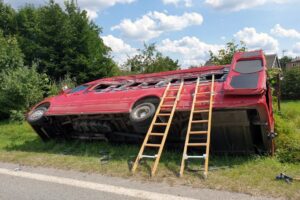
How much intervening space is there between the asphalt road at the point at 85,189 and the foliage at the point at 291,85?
29.0 m

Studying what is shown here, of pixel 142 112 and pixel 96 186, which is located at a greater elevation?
pixel 142 112

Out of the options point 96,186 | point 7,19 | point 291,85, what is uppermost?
point 7,19

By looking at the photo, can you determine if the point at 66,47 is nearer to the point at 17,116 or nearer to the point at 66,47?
the point at 66,47

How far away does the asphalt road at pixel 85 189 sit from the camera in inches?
187

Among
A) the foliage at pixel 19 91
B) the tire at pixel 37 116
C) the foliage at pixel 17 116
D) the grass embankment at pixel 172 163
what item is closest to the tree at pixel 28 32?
the foliage at pixel 19 91

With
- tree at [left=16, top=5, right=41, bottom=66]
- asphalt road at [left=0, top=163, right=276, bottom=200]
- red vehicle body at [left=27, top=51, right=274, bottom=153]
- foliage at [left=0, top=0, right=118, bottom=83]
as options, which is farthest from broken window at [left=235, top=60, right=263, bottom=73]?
foliage at [left=0, top=0, right=118, bottom=83]

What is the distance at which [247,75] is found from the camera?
6.62 m

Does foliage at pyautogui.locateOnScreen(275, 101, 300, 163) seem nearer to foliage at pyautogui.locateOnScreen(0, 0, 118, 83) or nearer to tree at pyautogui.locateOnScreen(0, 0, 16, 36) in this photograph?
foliage at pyautogui.locateOnScreen(0, 0, 118, 83)

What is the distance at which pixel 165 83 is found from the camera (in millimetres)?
7969

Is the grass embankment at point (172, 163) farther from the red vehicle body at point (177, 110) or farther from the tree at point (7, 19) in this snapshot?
the tree at point (7, 19)

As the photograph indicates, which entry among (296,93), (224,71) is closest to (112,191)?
(224,71)

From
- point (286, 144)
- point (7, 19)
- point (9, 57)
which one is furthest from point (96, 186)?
point (7, 19)

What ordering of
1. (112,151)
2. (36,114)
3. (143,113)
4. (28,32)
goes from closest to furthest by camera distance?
(143,113), (112,151), (36,114), (28,32)

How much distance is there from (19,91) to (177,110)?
887 centimetres
